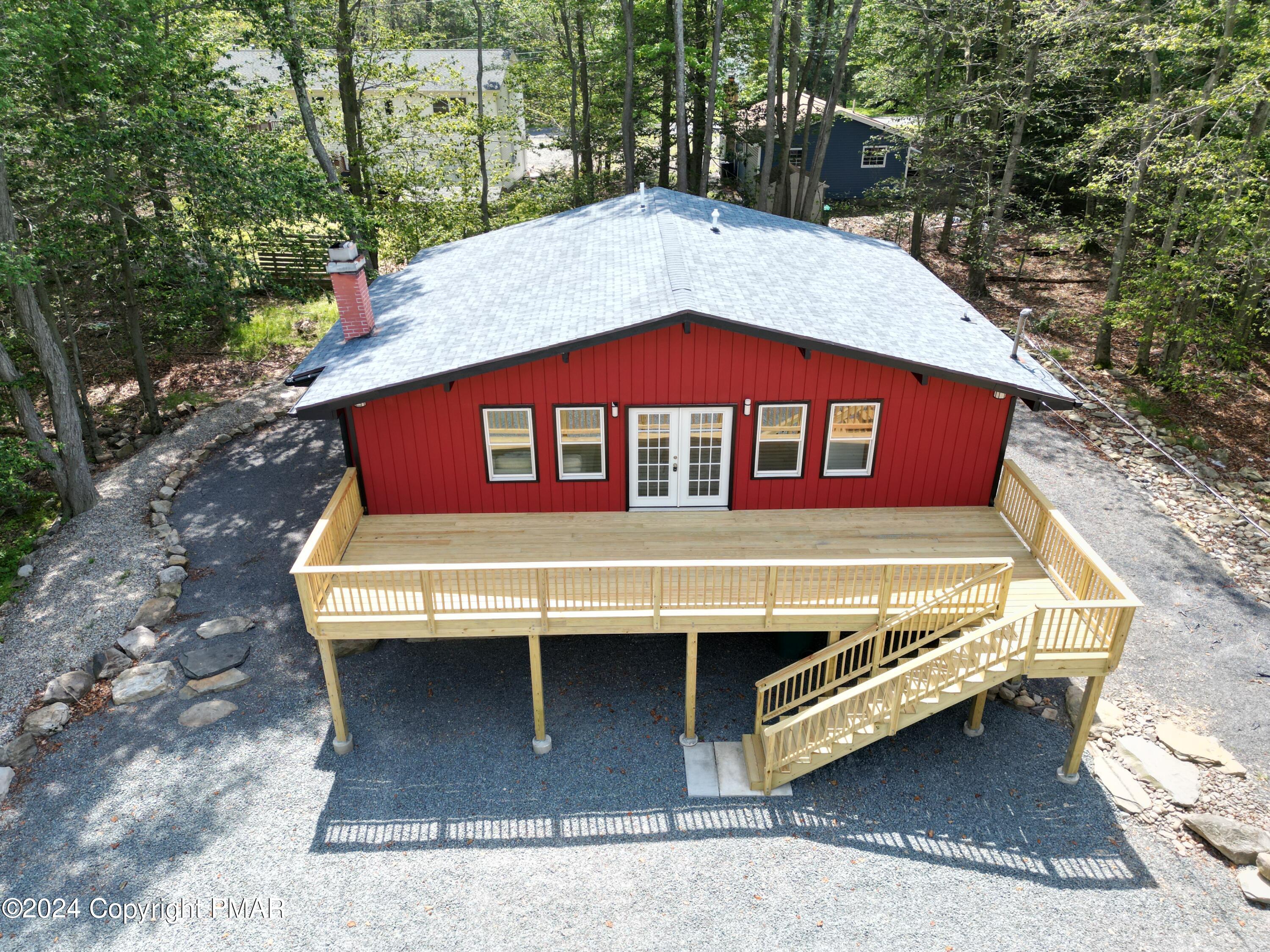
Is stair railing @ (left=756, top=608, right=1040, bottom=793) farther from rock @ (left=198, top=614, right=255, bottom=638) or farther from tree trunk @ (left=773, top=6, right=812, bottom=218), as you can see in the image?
tree trunk @ (left=773, top=6, right=812, bottom=218)

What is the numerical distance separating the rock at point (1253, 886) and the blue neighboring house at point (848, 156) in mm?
30668

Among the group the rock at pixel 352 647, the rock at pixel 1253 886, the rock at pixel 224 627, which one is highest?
the rock at pixel 224 627

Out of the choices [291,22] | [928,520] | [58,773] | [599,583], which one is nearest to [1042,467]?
[928,520]

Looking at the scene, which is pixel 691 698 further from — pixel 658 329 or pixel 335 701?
pixel 658 329

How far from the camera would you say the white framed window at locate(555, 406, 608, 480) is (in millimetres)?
11602

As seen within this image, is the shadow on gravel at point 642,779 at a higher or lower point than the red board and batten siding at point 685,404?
lower

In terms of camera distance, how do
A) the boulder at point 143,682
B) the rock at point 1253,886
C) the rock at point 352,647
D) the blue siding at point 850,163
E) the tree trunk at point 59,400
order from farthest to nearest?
1. the blue siding at point 850,163
2. the tree trunk at point 59,400
3. the rock at point 352,647
4. the boulder at point 143,682
5. the rock at point 1253,886

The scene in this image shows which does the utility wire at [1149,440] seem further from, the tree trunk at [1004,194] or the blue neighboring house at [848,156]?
the blue neighboring house at [848,156]

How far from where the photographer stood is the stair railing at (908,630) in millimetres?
9781

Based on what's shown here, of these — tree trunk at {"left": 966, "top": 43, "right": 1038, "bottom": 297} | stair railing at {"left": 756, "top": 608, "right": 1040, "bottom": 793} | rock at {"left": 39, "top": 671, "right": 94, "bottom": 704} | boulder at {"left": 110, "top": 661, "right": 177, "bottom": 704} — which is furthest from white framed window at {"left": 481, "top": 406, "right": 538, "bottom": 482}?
tree trunk at {"left": 966, "top": 43, "right": 1038, "bottom": 297}

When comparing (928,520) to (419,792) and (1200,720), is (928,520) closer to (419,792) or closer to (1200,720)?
(1200,720)

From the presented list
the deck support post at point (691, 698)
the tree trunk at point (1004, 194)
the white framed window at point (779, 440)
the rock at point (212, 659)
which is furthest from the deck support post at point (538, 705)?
the tree trunk at point (1004, 194)

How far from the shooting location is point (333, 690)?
33.5 feet

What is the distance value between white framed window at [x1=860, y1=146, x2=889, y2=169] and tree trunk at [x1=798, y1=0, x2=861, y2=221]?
6.76 m
